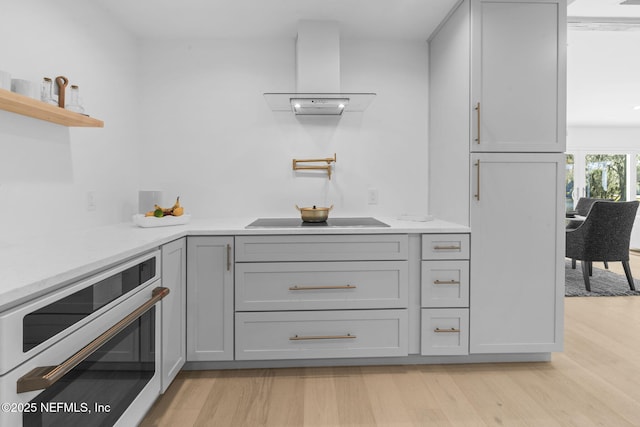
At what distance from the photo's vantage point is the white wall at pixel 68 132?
1.50 metres

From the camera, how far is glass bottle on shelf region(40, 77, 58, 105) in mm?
1547

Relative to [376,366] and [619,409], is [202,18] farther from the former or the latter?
[619,409]

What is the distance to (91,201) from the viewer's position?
2.00 metres

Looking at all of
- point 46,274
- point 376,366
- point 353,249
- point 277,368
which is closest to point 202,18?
point 353,249

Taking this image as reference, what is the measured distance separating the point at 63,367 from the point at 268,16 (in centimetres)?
223

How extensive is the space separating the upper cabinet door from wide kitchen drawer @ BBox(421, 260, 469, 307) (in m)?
0.71

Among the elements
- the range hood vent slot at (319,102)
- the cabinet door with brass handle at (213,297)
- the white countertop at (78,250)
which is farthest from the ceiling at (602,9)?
the cabinet door with brass handle at (213,297)

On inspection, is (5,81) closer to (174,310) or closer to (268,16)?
(174,310)

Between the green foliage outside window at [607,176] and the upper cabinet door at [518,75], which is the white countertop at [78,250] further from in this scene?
the green foliage outside window at [607,176]

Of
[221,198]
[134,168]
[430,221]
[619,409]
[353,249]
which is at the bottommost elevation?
[619,409]

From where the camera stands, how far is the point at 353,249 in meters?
1.96

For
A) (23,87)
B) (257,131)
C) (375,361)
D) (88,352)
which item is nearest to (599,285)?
(375,361)

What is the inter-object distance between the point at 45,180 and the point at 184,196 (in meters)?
0.97

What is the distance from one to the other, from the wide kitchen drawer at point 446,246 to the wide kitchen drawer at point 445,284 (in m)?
0.04
